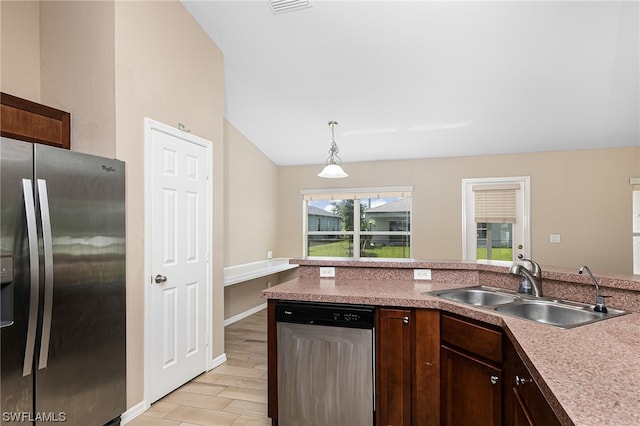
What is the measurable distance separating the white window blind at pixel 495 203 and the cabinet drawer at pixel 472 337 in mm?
4025

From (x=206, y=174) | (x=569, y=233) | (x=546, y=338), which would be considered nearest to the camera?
(x=546, y=338)

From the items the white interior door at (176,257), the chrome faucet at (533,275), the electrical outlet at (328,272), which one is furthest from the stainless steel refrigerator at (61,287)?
the chrome faucet at (533,275)

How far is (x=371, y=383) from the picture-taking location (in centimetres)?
201

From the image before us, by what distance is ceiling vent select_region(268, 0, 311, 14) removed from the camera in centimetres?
287

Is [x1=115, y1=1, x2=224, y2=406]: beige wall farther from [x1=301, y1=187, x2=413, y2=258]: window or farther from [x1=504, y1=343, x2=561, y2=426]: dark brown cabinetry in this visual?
[x1=301, y1=187, x2=413, y2=258]: window

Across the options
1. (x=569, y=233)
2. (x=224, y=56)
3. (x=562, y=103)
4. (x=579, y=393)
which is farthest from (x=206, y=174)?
(x=569, y=233)

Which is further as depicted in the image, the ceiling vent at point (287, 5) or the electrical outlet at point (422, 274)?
Result: the ceiling vent at point (287, 5)

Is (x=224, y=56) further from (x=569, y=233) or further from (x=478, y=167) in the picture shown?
(x=569, y=233)

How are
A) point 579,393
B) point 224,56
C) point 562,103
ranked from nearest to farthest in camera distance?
point 579,393, point 224,56, point 562,103

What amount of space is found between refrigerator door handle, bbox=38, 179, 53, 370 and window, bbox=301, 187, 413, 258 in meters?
4.51

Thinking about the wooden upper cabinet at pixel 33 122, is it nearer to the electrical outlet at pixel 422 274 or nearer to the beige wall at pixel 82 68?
the beige wall at pixel 82 68

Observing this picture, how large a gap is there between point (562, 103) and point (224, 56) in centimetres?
367

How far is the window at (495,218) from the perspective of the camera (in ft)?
17.4

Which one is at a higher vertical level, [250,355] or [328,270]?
[328,270]
